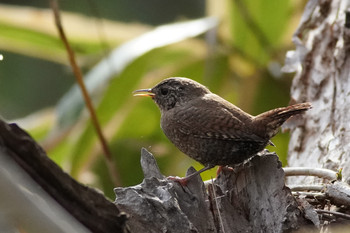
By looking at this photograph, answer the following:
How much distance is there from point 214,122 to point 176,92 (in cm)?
41

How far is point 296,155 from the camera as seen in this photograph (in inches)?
120

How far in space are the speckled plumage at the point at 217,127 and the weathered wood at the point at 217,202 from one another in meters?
0.19

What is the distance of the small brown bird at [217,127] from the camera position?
104 inches

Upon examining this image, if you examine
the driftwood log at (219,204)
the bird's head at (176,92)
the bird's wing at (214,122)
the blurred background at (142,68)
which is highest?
the blurred background at (142,68)

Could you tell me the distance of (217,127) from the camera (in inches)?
108

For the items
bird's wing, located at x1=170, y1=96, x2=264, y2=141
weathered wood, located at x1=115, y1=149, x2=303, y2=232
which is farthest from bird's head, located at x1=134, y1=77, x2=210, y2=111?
weathered wood, located at x1=115, y1=149, x2=303, y2=232

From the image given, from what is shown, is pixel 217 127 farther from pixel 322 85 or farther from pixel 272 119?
pixel 322 85

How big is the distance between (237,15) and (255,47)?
0.66 feet

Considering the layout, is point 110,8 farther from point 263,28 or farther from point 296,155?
point 296,155

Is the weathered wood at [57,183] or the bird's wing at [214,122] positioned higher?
the bird's wing at [214,122]

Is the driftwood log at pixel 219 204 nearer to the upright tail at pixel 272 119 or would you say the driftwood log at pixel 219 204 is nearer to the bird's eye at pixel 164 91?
the upright tail at pixel 272 119

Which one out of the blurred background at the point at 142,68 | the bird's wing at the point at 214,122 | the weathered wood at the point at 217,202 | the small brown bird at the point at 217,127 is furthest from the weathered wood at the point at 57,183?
the blurred background at the point at 142,68

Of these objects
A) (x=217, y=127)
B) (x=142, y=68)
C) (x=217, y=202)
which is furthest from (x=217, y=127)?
(x=142, y=68)

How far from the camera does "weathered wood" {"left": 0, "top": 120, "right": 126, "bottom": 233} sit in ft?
5.05
